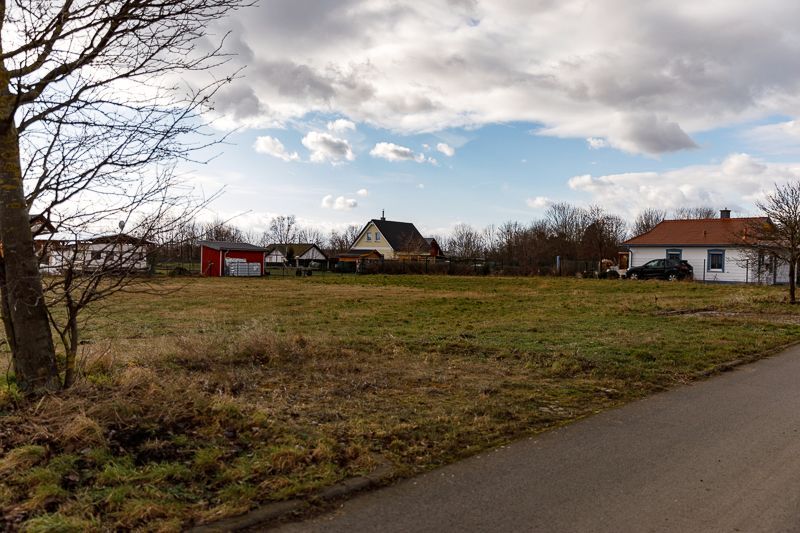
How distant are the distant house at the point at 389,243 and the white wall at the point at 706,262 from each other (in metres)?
30.2

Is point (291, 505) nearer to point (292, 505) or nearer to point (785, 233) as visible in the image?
point (292, 505)

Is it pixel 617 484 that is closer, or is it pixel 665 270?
pixel 617 484

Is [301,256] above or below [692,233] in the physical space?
below

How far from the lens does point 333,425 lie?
543 cm

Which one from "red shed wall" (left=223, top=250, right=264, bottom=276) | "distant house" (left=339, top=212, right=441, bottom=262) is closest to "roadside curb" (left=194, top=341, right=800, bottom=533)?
"red shed wall" (left=223, top=250, right=264, bottom=276)

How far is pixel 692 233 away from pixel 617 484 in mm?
40637

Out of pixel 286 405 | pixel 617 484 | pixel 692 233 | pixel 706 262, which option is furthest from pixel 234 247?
pixel 617 484

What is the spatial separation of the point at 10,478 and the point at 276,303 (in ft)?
57.8

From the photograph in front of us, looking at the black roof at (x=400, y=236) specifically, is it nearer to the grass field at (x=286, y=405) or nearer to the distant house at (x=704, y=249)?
the distant house at (x=704, y=249)

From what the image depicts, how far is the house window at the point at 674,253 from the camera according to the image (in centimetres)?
3969

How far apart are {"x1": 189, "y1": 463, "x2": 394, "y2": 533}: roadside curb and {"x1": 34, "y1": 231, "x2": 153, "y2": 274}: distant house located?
281cm

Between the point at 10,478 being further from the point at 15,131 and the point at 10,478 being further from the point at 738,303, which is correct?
the point at 738,303

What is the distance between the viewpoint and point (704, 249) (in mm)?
38750

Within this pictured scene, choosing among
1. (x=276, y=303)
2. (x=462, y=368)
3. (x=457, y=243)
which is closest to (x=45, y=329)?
(x=462, y=368)
